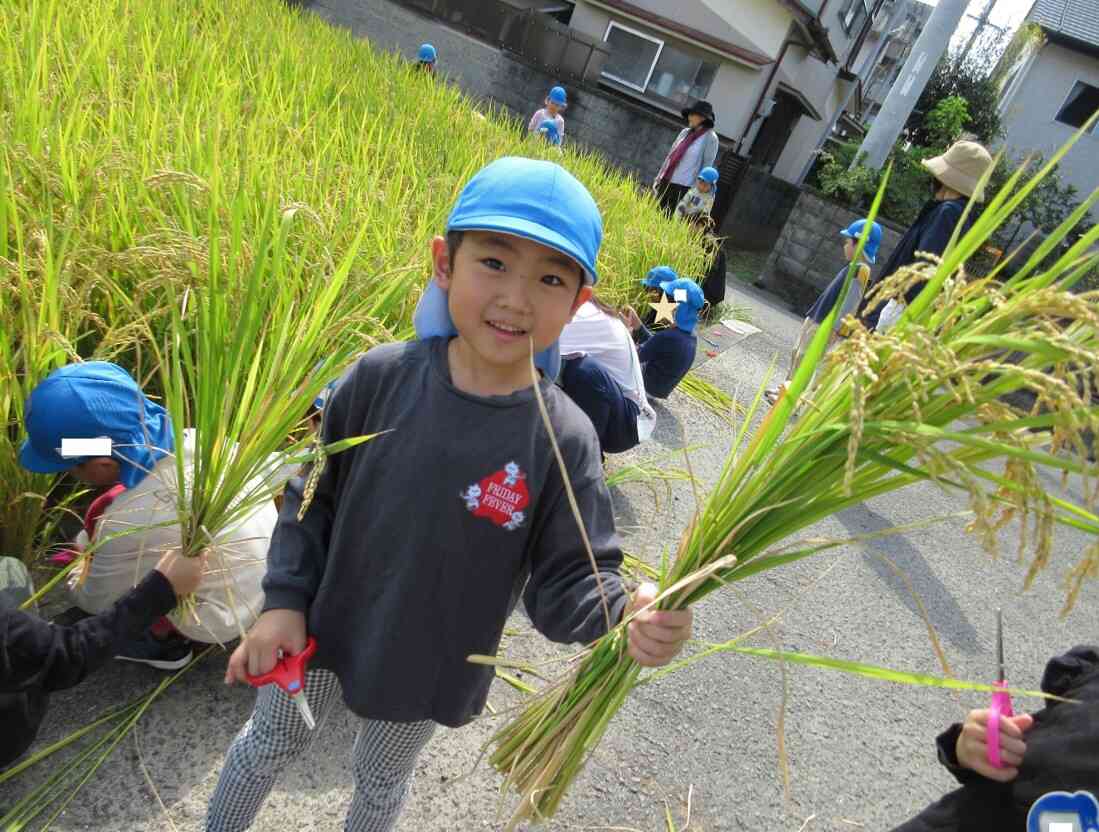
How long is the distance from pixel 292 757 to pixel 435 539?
1.99 feet

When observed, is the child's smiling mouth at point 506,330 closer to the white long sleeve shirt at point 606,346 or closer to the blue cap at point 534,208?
the blue cap at point 534,208

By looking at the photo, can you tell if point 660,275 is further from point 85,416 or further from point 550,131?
point 550,131

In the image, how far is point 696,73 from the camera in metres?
14.7

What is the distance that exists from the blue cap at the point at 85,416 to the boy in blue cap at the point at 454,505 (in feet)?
1.69

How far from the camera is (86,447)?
4.99 ft

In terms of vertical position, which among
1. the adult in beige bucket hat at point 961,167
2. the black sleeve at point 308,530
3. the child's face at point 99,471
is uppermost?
the adult in beige bucket hat at point 961,167

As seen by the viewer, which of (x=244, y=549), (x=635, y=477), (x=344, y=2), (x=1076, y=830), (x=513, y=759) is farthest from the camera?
(x=344, y=2)

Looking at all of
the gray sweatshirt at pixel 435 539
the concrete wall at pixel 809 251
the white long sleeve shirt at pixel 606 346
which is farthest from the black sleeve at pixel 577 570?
the concrete wall at pixel 809 251

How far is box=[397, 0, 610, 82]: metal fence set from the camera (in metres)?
12.6

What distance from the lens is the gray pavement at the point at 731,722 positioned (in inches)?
66.9

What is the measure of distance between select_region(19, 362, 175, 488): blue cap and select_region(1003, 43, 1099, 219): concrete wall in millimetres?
22359

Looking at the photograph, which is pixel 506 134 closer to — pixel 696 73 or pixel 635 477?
pixel 635 477

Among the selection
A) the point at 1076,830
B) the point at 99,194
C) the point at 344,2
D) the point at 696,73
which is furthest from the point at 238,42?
the point at 696,73

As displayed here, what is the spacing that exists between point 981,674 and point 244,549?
3.34 m
